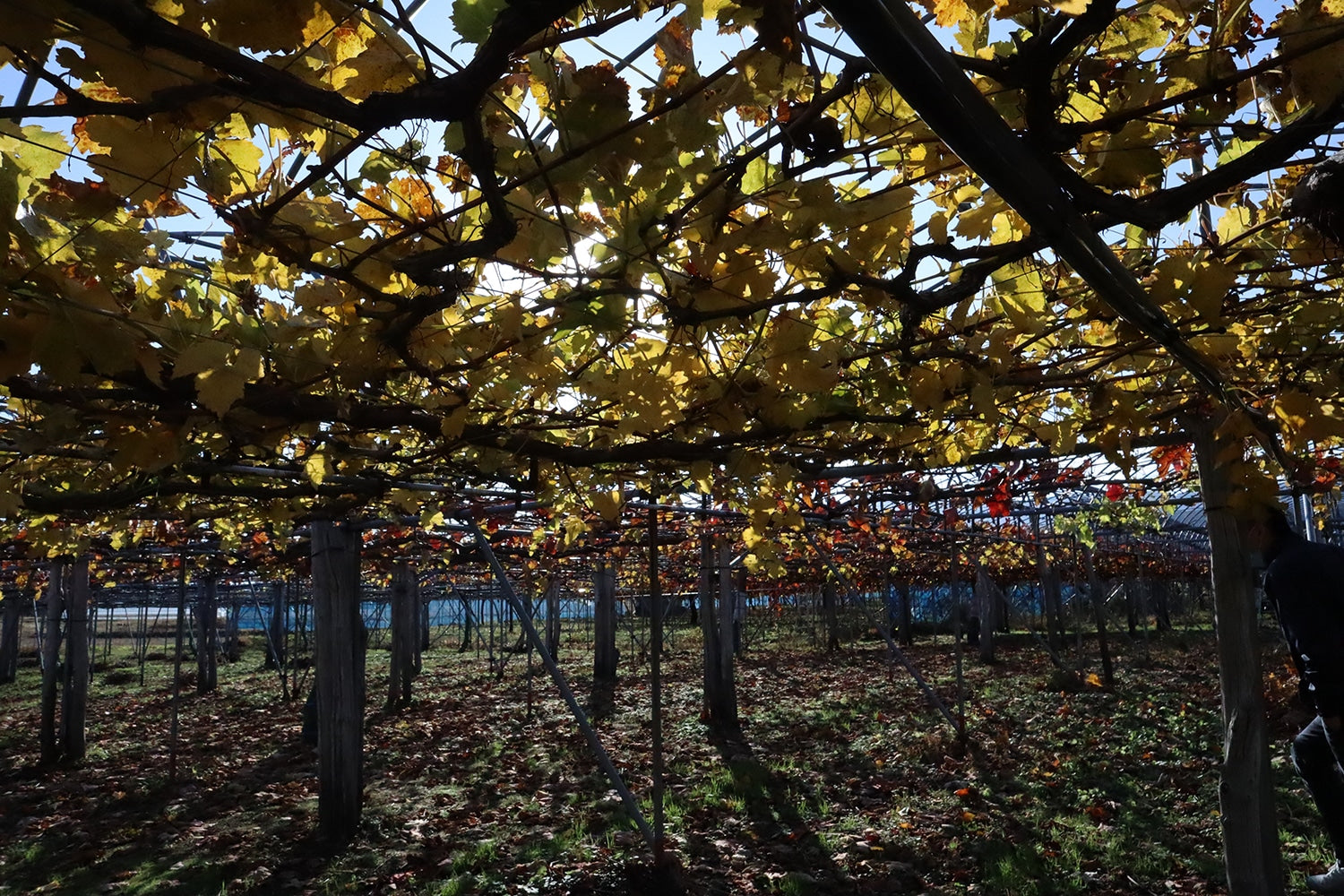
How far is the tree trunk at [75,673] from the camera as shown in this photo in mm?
8617

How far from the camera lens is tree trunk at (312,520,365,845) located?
5.72 meters

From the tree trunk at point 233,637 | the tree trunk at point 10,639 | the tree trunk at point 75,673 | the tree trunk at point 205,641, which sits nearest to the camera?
the tree trunk at point 75,673

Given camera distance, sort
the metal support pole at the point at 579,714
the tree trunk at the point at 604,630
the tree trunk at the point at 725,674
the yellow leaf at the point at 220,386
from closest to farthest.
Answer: the yellow leaf at the point at 220,386, the metal support pole at the point at 579,714, the tree trunk at the point at 725,674, the tree trunk at the point at 604,630

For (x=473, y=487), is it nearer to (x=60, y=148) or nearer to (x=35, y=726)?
(x=60, y=148)

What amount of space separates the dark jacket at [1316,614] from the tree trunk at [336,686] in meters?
5.53

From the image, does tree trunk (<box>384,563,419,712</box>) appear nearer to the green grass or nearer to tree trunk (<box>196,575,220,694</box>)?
the green grass

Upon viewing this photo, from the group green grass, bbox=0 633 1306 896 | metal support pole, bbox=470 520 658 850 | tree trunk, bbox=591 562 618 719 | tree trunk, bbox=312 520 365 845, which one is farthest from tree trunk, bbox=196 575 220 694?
metal support pole, bbox=470 520 658 850

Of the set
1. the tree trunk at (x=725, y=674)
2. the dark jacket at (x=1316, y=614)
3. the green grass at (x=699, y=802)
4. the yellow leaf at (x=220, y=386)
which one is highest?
the yellow leaf at (x=220, y=386)

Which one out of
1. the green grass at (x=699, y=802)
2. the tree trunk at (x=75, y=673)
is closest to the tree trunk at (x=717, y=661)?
the green grass at (x=699, y=802)

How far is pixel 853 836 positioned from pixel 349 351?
16.3 feet

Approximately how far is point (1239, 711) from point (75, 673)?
10.4 meters

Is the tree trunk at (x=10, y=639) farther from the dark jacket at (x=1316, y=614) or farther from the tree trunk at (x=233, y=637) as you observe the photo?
the dark jacket at (x=1316, y=614)

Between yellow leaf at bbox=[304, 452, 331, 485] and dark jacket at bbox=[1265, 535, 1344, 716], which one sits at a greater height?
→ yellow leaf at bbox=[304, 452, 331, 485]

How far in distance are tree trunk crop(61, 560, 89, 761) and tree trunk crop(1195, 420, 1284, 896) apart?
1001 cm
